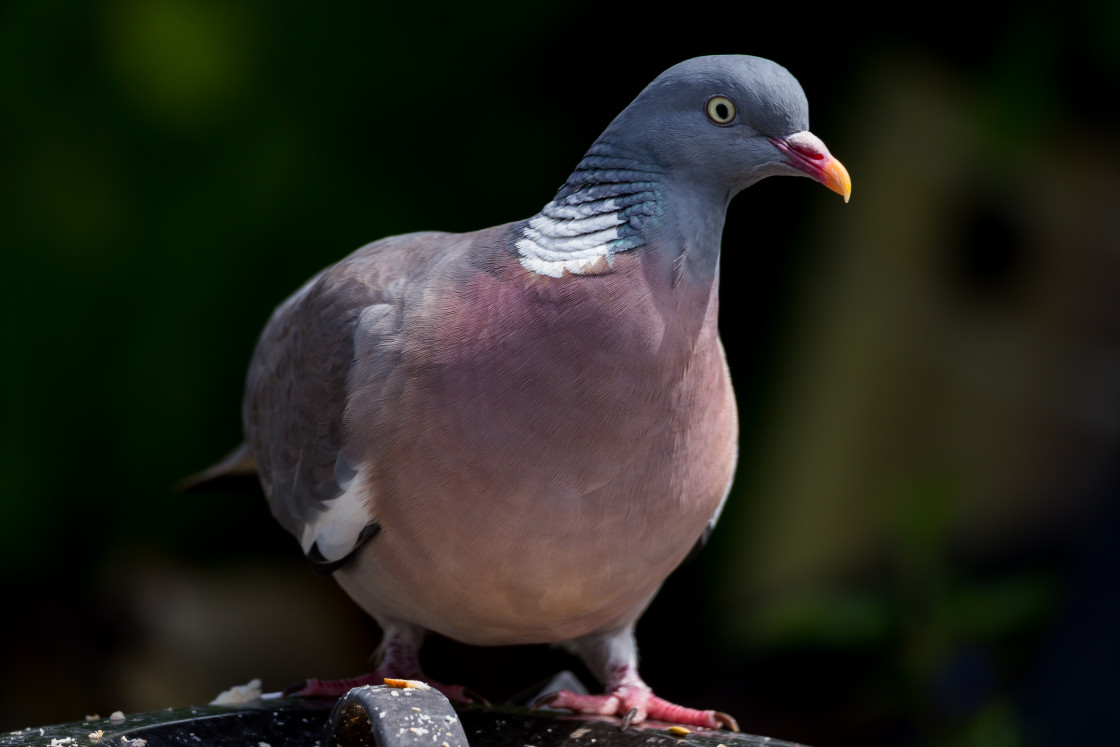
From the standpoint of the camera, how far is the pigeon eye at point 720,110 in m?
1.94

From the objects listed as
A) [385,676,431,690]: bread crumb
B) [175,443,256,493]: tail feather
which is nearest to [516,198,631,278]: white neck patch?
[385,676,431,690]: bread crumb

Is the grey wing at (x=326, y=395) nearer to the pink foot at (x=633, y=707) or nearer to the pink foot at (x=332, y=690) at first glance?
the pink foot at (x=332, y=690)

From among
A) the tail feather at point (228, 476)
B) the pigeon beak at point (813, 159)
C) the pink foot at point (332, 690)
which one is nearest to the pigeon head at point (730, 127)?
the pigeon beak at point (813, 159)

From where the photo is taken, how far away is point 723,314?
199 inches

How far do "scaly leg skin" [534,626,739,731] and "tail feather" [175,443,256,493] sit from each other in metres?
0.83

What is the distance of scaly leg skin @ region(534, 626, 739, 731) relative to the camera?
2.15 meters

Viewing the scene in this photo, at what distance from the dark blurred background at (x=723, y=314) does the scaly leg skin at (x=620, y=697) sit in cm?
213

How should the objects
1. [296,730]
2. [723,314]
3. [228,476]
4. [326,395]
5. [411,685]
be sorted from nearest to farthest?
[411,685]
[296,730]
[326,395]
[228,476]
[723,314]

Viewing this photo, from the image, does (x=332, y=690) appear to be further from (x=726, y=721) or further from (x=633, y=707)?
(x=726, y=721)

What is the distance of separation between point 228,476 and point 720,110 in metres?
1.44

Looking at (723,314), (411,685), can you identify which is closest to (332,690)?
(411,685)

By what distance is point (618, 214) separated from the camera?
1955 mm

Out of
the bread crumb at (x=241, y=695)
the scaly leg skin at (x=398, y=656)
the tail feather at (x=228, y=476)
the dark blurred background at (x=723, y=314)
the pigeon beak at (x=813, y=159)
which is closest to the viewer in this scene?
the pigeon beak at (x=813, y=159)

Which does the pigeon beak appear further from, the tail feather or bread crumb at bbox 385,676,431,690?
the tail feather
